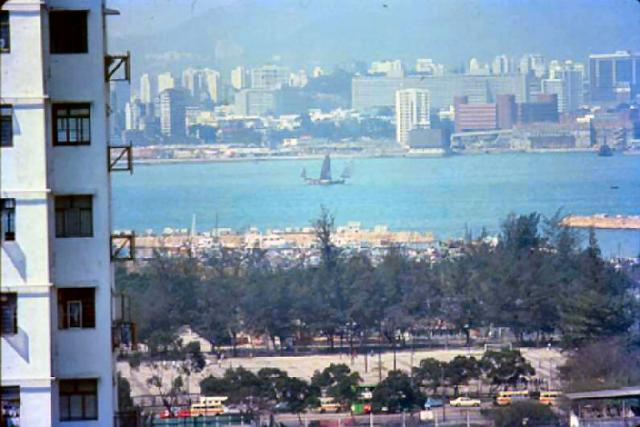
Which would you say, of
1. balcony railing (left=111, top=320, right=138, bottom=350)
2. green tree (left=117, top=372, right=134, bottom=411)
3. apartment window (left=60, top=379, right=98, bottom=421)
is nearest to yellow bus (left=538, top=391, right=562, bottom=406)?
green tree (left=117, top=372, right=134, bottom=411)

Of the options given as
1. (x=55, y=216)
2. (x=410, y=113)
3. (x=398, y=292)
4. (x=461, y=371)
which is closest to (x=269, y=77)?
(x=410, y=113)

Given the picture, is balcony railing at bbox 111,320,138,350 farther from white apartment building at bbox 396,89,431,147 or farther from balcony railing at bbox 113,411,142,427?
white apartment building at bbox 396,89,431,147

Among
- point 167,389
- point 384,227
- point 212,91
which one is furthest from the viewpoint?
point 384,227

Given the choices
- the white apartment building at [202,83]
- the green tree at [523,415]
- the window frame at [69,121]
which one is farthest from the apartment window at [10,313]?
the white apartment building at [202,83]

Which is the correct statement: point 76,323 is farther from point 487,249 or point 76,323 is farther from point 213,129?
point 487,249

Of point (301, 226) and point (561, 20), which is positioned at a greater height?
point (561, 20)

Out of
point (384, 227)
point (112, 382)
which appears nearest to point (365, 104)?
point (384, 227)

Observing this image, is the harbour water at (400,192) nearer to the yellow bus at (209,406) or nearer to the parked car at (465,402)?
the yellow bus at (209,406)
